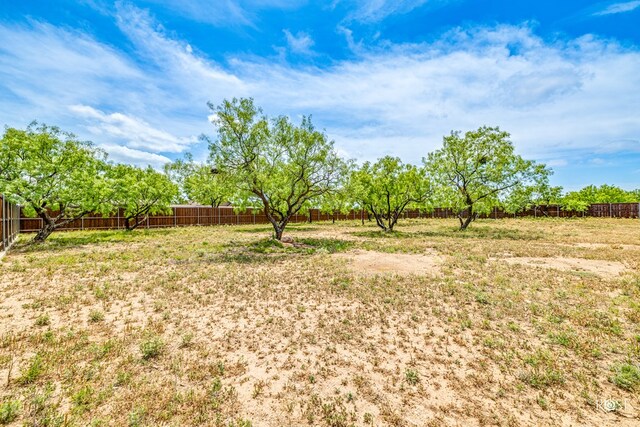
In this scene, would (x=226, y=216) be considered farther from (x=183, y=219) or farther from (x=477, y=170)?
(x=477, y=170)

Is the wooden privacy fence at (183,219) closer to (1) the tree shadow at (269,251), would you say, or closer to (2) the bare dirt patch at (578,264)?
(1) the tree shadow at (269,251)

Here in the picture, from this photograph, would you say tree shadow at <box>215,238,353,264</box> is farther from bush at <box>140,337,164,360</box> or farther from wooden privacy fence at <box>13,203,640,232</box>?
bush at <box>140,337,164,360</box>

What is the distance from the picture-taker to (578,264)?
34.1ft

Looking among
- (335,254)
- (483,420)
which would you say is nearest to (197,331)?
(483,420)

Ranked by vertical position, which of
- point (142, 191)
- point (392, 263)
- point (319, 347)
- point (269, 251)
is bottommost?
point (319, 347)

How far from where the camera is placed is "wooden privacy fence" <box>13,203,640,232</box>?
23938 mm

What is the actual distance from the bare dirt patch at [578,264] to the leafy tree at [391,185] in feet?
33.9

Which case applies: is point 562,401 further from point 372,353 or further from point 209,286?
point 209,286

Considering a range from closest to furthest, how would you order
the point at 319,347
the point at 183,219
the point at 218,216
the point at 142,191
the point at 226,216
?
the point at 319,347 → the point at 142,191 → the point at 183,219 → the point at 218,216 → the point at 226,216

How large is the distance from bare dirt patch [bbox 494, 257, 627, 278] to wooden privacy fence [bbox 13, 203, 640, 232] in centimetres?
1497

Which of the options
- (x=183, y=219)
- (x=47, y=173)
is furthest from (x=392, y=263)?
(x=183, y=219)

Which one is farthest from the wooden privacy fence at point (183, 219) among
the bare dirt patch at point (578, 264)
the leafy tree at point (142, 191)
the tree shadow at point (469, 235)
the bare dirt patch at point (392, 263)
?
the bare dirt patch at point (578, 264)

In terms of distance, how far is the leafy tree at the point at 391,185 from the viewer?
20891mm

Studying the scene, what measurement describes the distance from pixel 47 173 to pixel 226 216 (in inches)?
757
